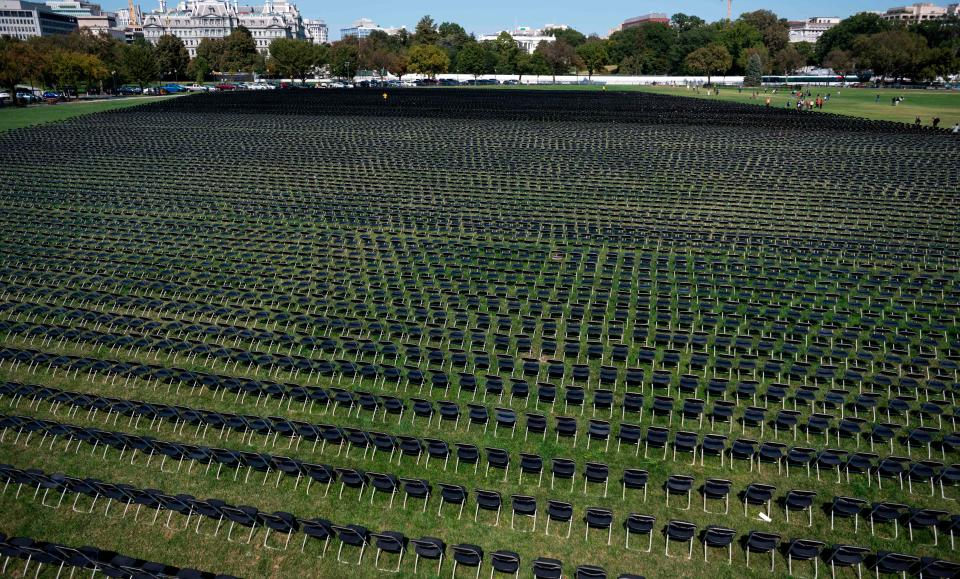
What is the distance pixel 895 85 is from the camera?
130m

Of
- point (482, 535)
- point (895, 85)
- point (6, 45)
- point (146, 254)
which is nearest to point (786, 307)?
point (482, 535)

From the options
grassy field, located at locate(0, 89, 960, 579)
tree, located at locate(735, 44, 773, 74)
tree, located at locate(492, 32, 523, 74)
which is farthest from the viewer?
tree, located at locate(492, 32, 523, 74)

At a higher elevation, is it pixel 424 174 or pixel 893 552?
pixel 424 174

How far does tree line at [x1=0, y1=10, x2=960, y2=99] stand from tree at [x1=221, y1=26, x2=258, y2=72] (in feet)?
0.83

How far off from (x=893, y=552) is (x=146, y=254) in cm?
2568

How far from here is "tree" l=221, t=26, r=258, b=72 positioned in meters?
154

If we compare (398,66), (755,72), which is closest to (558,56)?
(398,66)

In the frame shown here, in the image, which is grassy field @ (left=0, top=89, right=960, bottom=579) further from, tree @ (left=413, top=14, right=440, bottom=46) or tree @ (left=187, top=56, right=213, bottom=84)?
tree @ (left=413, top=14, right=440, bottom=46)

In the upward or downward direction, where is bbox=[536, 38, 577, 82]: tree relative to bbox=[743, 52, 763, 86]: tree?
upward

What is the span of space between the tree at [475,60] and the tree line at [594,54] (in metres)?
0.27

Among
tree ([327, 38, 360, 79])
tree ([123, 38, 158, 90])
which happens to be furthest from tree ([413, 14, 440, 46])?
tree ([123, 38, 158, 90])

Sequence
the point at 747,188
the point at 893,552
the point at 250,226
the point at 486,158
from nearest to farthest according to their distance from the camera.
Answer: the point at 893,552 → the point at 250,226 → the point at 747,188 → the point at 486,158

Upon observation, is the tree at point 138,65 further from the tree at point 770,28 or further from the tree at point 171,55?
the tree at point 770,28

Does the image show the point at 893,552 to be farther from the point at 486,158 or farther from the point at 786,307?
the point at 486,158
